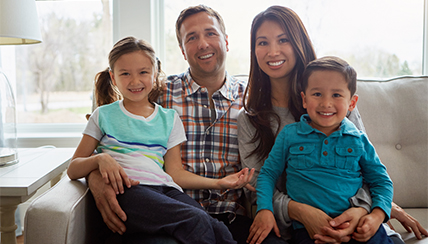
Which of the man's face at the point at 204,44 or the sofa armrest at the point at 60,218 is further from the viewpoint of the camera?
the man's face at the point at 204,44

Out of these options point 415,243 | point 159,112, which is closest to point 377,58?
point 415,243

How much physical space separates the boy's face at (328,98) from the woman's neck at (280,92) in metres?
0.29

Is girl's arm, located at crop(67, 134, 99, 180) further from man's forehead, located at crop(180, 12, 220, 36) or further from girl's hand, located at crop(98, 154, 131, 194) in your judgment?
man's forehead, located at crop(180, 12, 220, 36)

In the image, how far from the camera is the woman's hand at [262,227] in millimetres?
1191

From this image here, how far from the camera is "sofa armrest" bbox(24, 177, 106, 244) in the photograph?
1.00 meters

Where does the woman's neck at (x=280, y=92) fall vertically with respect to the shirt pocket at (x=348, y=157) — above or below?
above

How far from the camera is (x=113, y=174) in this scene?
1.14 m

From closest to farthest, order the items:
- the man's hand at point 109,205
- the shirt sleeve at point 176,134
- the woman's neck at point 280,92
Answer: the man's hand at point 109,205
the shirt sleeve at point 176,134
the woman's neck at point 280,92

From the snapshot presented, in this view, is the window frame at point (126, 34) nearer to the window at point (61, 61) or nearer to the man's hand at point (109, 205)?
the window at point (61, 61)

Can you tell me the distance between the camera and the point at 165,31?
236 centimetres

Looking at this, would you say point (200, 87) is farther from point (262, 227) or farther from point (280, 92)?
A: point (262, 227)

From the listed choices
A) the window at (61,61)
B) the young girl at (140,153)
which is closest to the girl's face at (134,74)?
the young girl at (140,153)

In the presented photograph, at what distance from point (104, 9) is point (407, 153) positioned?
216cm

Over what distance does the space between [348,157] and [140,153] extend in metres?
0.78
